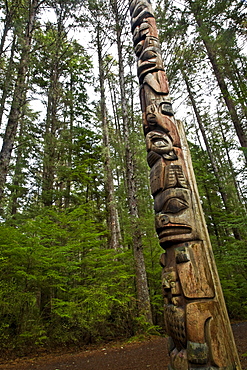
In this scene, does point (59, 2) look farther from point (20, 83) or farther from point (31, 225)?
point (31, 225)

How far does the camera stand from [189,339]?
2.50m

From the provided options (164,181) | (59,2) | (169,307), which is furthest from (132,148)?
(59,2)

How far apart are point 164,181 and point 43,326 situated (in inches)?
220

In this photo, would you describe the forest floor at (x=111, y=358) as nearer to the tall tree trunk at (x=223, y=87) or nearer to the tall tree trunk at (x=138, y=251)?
the tall tree trunk at (x=138, y=251)

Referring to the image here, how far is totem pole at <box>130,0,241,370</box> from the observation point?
2.46 metres

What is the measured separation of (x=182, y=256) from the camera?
9.35 ft

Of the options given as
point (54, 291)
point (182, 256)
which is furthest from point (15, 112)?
point (182, 256)

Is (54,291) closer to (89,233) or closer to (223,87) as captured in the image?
(89,233)

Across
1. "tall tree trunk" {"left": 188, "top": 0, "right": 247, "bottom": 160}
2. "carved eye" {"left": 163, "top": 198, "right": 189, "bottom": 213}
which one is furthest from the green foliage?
"tall tree trunk" {"left": 188, "top": 0, "right": 247, "bottom": 160}

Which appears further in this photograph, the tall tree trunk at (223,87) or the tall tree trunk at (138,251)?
the tall tree trunk at (223,87)

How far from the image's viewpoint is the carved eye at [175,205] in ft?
10.3

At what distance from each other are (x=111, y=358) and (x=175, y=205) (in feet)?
14.6

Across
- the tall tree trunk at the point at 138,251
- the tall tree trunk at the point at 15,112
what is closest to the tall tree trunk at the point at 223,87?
the tall tree trunk at the point at 138,251

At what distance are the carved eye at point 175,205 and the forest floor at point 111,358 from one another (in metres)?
3.25
